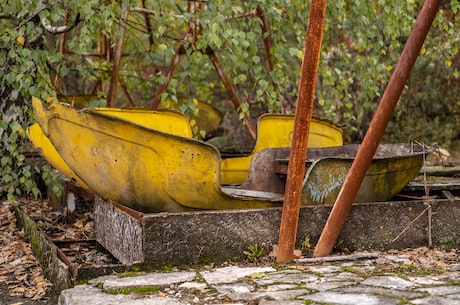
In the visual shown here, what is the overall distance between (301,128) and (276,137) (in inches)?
93.8

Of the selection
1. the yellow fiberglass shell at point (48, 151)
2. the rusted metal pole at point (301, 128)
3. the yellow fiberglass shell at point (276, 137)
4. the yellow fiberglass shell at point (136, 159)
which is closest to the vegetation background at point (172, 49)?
the yellow fiberglass shell at point (48, 151)

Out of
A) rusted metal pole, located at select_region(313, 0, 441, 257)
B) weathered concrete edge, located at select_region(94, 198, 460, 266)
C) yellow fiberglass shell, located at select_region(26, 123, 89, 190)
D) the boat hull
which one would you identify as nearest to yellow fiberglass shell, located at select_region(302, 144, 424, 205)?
the boat hull

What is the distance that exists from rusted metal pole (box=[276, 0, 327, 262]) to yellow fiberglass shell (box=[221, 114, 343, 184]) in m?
2.20

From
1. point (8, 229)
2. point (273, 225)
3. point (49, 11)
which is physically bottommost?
point (8, 229)

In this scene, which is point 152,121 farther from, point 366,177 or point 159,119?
point 366,177

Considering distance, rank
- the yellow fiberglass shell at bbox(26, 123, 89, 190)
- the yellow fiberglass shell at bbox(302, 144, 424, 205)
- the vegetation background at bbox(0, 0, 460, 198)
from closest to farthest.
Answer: the yellow fiberglass shell at bbox(302, 144, 424, 205)
the vegetation background at bbox(0, 0, 460, 198)
the yellow fiberglass shell at bbox(26, 123, 89, 190)

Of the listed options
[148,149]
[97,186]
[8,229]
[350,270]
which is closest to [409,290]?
[350,270]

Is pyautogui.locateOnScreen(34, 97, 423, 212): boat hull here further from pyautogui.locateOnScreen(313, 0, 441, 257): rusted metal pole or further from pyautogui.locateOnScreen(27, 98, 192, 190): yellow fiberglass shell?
pyautogui.locateOnScreen(27, 98, 192, 190): yellow fiberglass shell

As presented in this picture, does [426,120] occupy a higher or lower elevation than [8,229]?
higher

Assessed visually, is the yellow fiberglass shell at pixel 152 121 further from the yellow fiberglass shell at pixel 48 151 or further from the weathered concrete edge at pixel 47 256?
the weathered concrete edge at pixel 47 256

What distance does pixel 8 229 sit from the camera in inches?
293

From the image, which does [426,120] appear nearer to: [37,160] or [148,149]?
[37,160]

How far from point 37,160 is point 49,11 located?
307cm

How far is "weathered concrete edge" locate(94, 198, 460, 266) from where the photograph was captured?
15.4 feet
